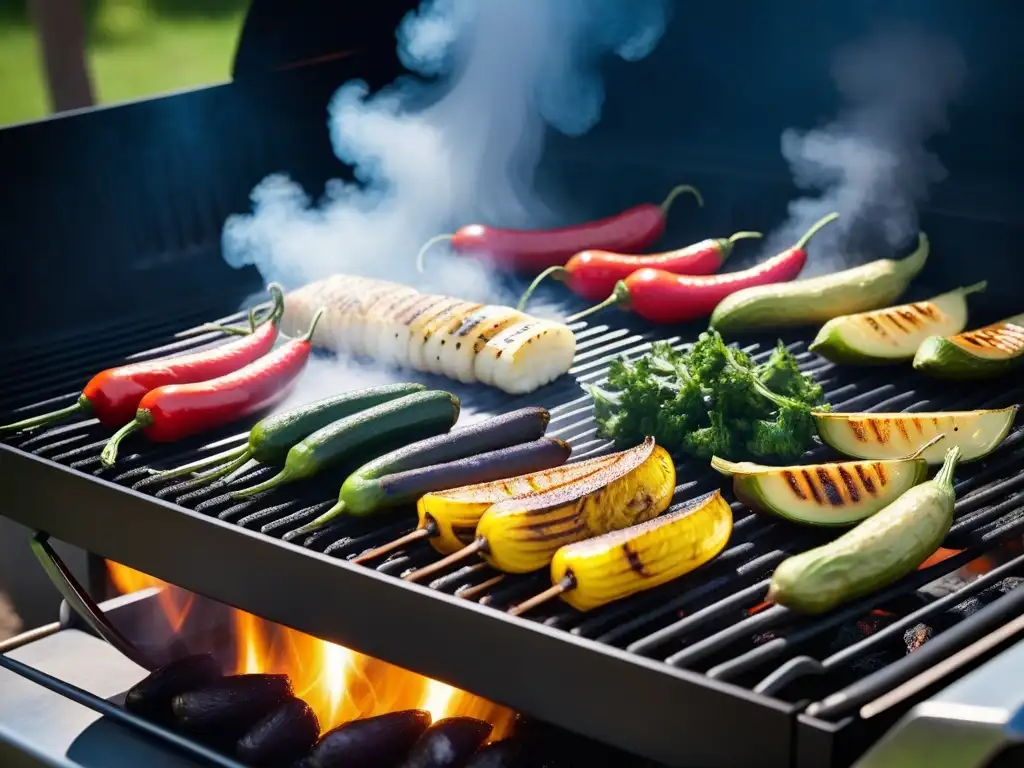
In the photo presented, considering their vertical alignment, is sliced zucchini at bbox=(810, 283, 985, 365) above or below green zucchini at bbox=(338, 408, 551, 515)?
above

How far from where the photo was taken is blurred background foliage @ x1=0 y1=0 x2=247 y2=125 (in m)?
14.3

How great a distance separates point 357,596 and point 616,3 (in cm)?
304

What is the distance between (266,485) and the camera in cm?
323

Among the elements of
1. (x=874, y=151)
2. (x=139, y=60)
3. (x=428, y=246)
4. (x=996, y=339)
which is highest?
(x=139, y=60)

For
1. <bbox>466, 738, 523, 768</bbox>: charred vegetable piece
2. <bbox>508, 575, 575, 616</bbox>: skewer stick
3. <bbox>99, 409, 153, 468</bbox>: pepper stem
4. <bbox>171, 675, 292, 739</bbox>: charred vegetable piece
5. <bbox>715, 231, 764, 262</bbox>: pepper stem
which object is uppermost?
<bbox>715, 231, 764, 262</bbox>: pepper stem

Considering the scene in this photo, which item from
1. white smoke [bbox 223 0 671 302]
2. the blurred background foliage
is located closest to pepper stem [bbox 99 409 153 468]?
white smoke [bbox 223 0 671 302]

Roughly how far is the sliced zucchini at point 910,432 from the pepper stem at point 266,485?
1259 millimetres

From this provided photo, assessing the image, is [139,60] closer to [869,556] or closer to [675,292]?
[675,292]

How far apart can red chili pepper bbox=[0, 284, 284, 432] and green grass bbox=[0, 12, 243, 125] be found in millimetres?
10341

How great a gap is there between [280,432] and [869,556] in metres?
1.47

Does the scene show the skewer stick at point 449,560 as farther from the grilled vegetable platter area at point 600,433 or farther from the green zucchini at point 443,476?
the green zucchini at point 443,476

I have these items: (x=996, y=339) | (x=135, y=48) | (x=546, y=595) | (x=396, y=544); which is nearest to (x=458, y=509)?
(x=396, y=544)

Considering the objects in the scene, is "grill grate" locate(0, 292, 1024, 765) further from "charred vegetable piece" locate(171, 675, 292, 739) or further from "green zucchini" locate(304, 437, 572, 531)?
"charred vegetable piece" locate(171, 675, 292, 739)

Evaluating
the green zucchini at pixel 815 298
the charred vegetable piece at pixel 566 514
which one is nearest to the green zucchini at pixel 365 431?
the charred vegetable piece at pixel 566 514
